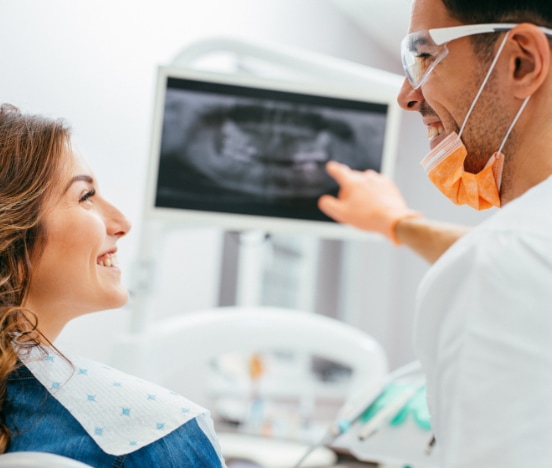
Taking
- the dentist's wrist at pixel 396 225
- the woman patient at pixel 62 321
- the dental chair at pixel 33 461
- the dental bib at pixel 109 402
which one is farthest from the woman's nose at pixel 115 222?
the dentist's wrist at pixel 396 225

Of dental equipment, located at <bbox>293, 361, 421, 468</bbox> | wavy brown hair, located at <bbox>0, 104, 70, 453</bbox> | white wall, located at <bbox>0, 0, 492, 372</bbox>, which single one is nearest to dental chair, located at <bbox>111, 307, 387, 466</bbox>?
white wall, located at <bbox>0, 0, 492, 372</bbox>

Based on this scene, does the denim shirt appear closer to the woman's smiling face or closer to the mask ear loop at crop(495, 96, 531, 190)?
the woman's smiling face

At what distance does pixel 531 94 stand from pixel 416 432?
0.97 meters

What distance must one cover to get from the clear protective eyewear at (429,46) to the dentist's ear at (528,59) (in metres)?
0.03

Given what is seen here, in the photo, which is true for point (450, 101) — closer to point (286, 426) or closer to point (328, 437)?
point (328, 437)

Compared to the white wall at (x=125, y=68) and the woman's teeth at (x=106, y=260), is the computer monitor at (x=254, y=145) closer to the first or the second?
the white wall at (x=125, y=68)

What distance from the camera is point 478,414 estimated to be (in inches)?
34.9

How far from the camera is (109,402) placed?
116 centimetres

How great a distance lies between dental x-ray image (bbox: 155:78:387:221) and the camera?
2.04 meters

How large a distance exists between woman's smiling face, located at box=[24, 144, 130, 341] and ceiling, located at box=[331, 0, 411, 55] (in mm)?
2812

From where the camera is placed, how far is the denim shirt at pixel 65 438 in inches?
42.3

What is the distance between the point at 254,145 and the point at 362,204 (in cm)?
36

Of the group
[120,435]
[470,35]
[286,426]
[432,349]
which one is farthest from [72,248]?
[286,426]

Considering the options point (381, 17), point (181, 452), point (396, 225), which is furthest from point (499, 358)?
point (381, 17)
